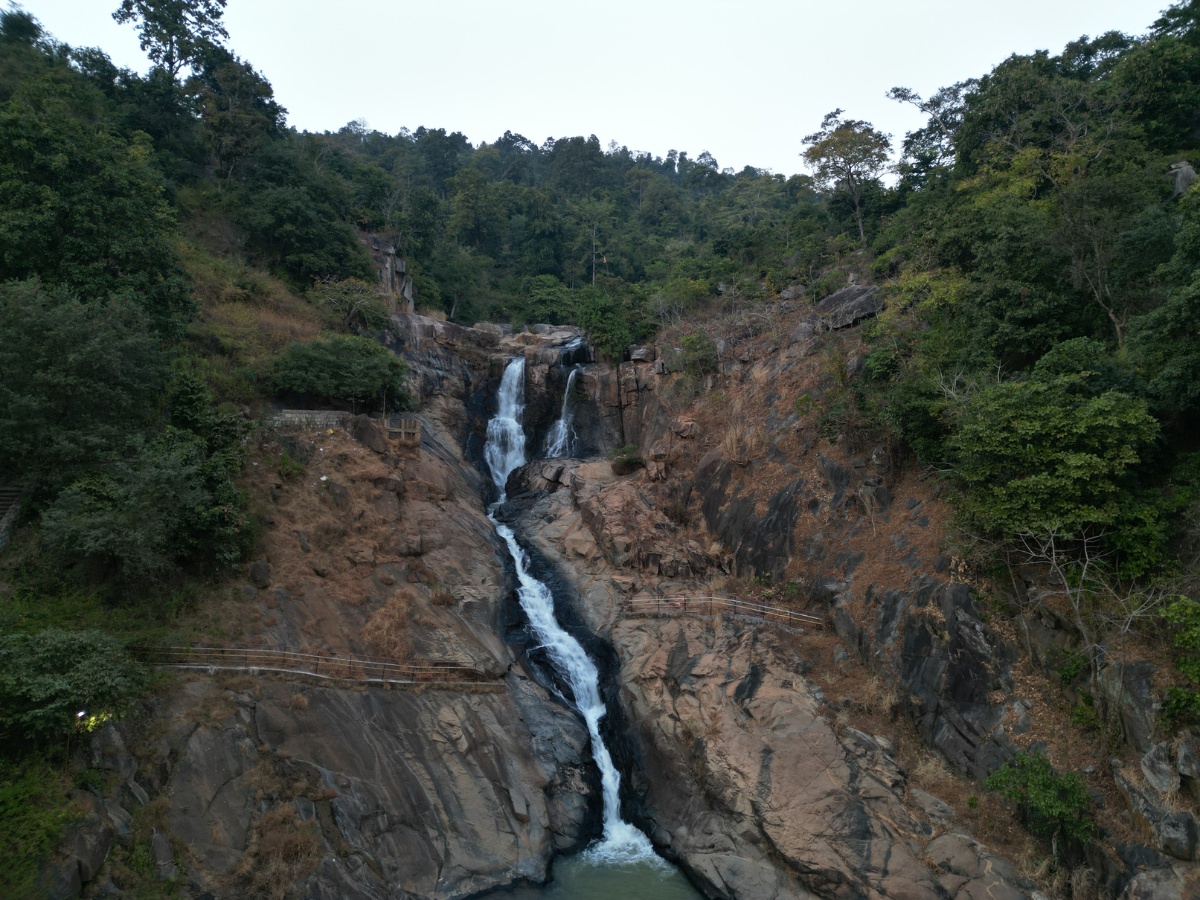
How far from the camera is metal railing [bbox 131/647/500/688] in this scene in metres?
16.1

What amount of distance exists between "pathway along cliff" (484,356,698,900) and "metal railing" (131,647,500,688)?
3.26 meters

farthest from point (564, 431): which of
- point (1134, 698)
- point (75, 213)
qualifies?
point (1134, 698)

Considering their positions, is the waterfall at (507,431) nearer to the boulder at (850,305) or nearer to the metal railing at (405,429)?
the metal railing at (405,429)

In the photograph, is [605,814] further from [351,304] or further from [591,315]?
[591,315]

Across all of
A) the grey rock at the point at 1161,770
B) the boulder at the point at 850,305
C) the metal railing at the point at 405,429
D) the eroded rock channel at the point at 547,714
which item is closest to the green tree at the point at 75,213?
the eroded rock channel at the point at 547,714

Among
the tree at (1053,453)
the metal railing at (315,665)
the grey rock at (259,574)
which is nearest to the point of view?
the tree at (1053,453)

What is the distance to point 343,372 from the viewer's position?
27.3 metres

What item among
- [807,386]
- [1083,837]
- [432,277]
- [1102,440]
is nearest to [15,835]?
[1083,837]

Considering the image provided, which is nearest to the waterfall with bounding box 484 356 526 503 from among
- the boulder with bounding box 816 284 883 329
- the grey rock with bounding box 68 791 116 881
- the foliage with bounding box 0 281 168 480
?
the boulder with bounding box 816 284 883 329

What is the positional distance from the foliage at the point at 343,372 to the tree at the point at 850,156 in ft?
90.5

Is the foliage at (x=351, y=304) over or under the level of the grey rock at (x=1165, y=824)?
over

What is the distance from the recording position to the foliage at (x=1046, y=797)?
13.5 m

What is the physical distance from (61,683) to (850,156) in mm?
42397

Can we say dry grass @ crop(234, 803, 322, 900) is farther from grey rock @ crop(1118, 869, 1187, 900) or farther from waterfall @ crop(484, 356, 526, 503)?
waterfall @ crop(484, 356, 526, 503)
